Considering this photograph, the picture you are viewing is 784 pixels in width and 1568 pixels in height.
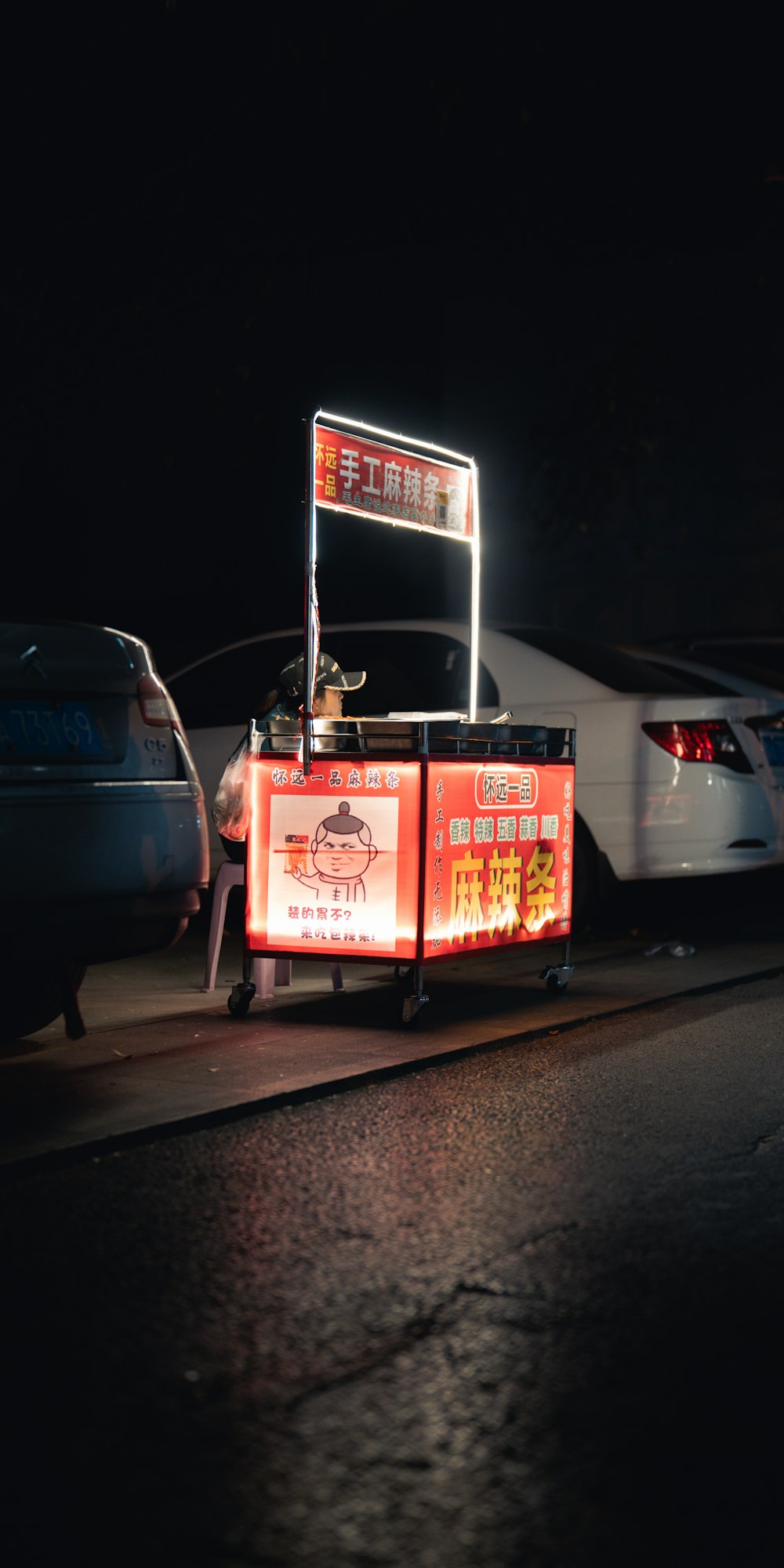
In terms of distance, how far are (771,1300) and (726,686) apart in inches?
310

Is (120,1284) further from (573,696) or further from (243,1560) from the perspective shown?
(573,696)

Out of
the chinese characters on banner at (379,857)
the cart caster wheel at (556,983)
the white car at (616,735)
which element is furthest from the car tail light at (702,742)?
the chinese characters on banner at (379,857)

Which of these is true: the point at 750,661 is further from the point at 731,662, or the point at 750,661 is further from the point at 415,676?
the point at 415,676

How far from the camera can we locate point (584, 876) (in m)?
9.77

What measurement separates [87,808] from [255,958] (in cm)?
240

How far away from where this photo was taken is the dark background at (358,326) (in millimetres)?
11703

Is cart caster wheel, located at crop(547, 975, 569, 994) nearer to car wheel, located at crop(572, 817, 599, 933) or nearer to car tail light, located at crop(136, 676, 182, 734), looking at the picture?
car wheel, located at crop(572, 817, 599, 933)

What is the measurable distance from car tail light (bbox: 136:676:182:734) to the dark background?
3946 mm

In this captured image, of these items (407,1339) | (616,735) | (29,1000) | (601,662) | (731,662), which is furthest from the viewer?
(731,662)

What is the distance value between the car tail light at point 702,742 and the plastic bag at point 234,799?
9.81 ft

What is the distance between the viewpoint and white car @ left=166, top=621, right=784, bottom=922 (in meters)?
9.58

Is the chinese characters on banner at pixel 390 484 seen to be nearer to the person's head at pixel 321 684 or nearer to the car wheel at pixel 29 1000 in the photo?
the person's head at pixel 321 684

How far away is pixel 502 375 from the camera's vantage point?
68.7 ft

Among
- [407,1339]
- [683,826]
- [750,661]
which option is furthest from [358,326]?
[407,1339]
